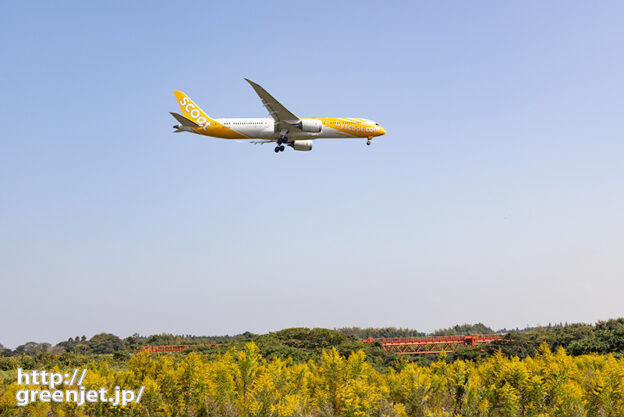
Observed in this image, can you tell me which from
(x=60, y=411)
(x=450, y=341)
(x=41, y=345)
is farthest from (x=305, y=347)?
(x=41, y=345)

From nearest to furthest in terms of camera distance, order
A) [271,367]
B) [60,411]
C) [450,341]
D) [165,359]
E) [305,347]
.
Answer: [60,411] → [271,367] → [165,359] → [305,347] → [450,341]

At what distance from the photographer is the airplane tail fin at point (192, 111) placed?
149ft

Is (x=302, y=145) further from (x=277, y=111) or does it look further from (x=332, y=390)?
(x=332, y=390)

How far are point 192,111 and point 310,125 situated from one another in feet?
37.6

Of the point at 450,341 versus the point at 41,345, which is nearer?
the point at 450,341

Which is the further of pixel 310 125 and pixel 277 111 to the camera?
pixel 310 125

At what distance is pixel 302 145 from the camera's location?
47.2 m

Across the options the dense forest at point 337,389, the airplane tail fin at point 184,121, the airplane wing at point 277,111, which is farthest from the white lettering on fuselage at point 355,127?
the dense forest at point 337,389

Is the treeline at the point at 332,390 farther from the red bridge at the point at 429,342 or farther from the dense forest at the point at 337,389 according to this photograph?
the red bridge at the point at 429,342

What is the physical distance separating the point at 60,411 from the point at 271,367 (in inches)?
247

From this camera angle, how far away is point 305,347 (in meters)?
65.4

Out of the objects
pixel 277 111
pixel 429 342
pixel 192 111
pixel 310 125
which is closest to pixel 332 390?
pixel 277 111

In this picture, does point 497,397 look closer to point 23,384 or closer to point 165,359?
point 165,359

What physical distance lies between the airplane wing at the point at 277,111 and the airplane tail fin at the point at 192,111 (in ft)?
16.6
